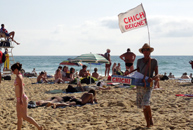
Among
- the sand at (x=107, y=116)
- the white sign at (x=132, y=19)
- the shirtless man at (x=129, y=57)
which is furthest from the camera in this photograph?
the shirtless man at (x=129, y=57)

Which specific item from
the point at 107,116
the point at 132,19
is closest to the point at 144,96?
the point at 107,116

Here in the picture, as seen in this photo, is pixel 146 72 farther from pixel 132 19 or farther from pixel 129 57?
pixel 129 57

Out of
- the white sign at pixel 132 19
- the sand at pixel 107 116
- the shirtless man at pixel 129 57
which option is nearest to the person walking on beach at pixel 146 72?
the sand at pixel 107 116

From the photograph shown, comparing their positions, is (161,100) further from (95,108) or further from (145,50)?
(145,50)

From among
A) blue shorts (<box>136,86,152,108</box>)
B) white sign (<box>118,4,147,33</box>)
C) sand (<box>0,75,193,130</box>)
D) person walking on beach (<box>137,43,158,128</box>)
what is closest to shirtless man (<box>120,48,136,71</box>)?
white sign (<box>118,4,147,33</box>)

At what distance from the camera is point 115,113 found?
655 cm

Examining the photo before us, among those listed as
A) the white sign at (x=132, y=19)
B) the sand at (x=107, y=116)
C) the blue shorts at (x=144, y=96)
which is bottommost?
the sand at (x=107, y=116)

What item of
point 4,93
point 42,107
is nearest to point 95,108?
point 42,107

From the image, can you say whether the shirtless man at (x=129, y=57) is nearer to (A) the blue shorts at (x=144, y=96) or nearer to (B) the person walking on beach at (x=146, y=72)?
(B) the person walking on beach at (x=146, y=72)

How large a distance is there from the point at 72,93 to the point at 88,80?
2725 millimetres

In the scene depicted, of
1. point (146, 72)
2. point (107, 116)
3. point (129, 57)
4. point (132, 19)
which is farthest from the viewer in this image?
point (129, 57)

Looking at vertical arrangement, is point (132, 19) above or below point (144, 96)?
above

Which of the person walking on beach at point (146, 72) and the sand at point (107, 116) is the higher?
Answer: the person walking on beach at point (146, 72)

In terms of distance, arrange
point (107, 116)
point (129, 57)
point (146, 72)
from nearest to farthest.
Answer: point (146, 72), point (107, 116), point (129, 57)
